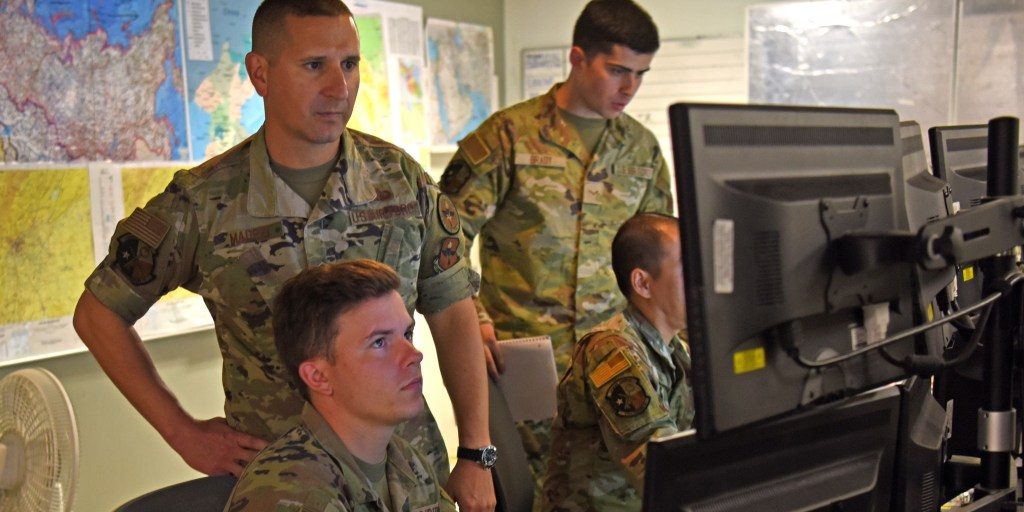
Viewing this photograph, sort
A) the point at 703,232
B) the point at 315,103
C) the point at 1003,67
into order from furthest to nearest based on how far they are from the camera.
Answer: the point at 1003,67
the point at 315,103
the point at 703,232

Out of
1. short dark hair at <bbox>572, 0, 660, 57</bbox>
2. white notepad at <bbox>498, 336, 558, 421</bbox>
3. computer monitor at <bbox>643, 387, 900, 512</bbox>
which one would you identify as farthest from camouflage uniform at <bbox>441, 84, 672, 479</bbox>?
computer monitor at <bbox>643, 387, 900, 512</bbox>

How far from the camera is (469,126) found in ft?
15.5

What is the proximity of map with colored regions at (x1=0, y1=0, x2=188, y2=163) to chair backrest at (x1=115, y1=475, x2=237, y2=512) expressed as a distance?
4.92 feet

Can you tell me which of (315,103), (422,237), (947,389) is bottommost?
(947,389)

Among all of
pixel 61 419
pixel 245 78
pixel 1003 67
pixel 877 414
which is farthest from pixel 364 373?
pixel 1003 67

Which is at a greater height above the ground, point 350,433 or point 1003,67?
point 1003,67

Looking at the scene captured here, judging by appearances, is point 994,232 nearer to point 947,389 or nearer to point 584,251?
point 947,389

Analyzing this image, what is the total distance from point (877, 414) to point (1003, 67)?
3.58 metres

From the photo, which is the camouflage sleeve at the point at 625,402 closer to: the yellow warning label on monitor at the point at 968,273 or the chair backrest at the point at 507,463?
the chair backrest at the point at 507,463

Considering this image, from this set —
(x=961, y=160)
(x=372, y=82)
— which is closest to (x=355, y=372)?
(x=961, y=160)

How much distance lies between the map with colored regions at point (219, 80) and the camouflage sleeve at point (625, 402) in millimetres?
1842

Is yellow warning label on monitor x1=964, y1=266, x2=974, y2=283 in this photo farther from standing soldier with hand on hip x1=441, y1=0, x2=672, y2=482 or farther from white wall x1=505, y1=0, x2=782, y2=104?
white wall x1=505, y1=0, x2=782, y2=104

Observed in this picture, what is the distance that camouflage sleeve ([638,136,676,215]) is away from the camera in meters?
3.03

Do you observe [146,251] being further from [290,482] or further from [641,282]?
[641,282]
